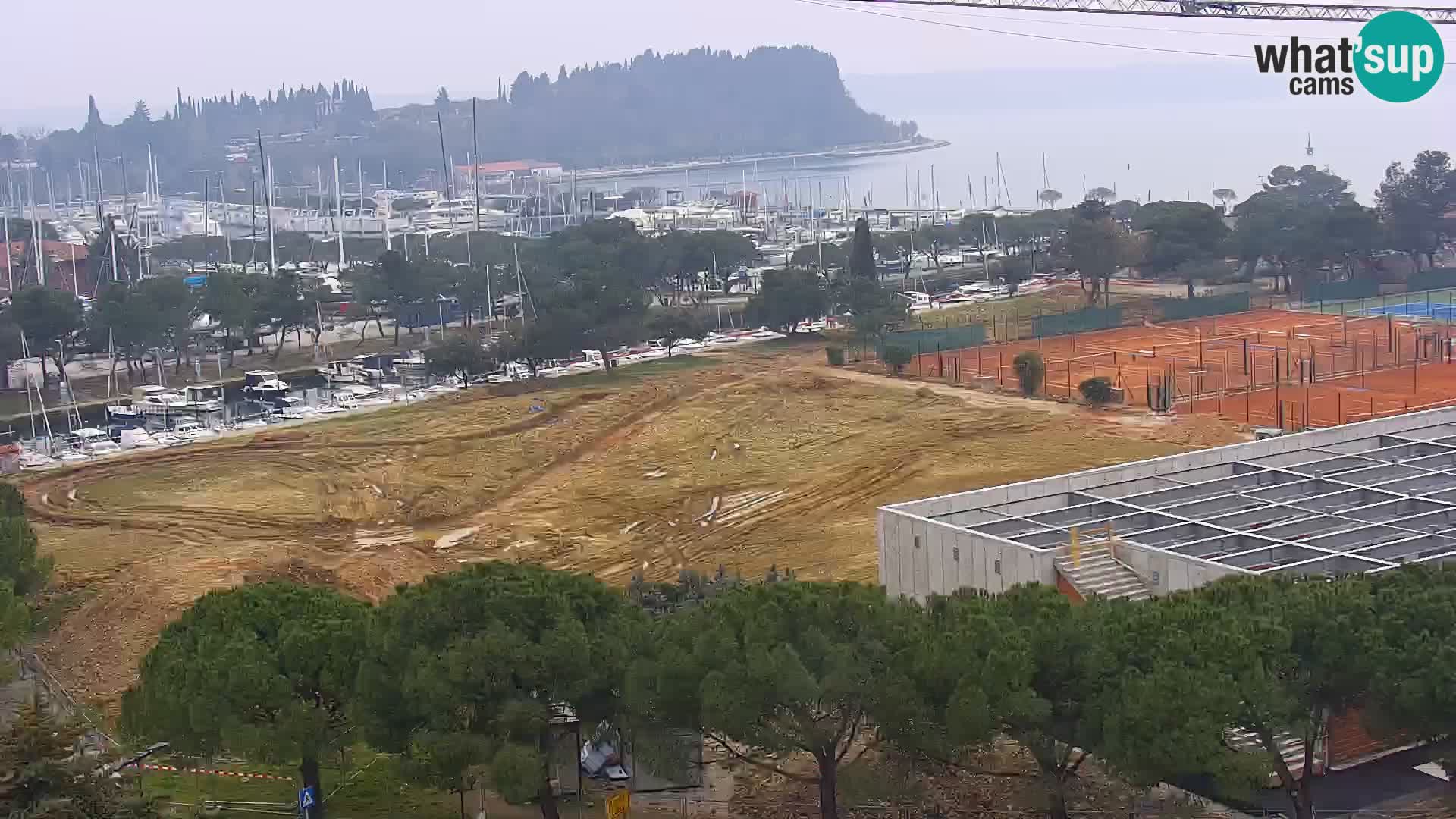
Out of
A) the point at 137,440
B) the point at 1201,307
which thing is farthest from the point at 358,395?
the point at 1201,307

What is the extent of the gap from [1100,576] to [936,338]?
29258 millimetres

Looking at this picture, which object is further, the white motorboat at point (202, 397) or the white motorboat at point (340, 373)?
the white motorboat at point (340, 373)

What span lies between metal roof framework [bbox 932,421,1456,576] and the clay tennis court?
11.1m

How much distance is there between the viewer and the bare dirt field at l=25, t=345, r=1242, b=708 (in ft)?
89.2

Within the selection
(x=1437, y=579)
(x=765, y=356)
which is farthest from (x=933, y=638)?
(x=765, y=356)

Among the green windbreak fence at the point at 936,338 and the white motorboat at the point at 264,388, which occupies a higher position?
the green windbreak fence at the point at 936,338

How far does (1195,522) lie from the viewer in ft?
66.3

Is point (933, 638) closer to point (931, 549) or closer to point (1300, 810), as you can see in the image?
point (1300, 810)

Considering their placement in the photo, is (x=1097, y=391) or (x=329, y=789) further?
(x=1097, y=391)

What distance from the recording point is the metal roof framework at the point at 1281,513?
19.1 m

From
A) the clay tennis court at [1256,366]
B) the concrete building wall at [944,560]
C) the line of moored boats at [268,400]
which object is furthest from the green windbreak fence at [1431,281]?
the concrete building wall at [944,560]

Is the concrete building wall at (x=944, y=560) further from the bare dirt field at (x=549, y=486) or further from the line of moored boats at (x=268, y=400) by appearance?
the line of moored boats at (x=268, y=400)

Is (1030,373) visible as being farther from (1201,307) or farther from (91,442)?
(91,442)

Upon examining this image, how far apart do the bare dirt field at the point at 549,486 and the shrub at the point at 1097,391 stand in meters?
0.51
